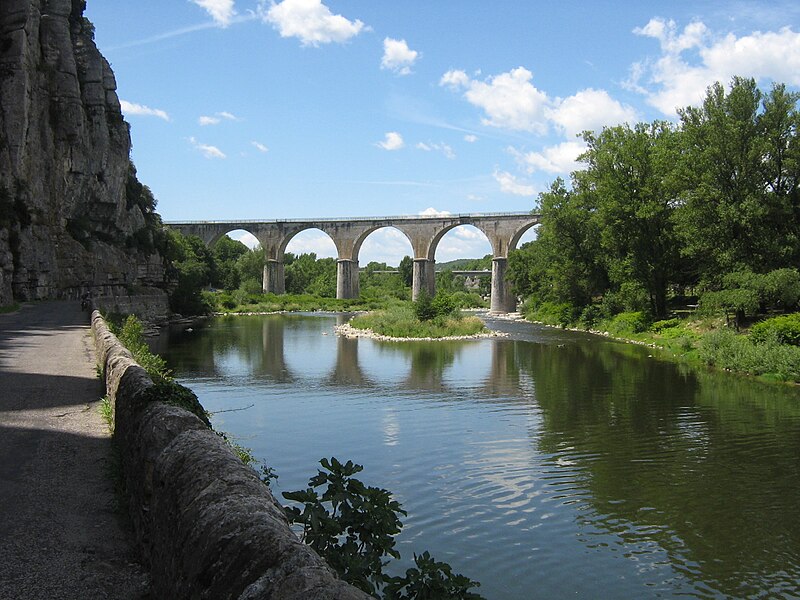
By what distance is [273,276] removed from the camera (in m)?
71.1

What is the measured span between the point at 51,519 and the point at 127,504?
0.46 meters

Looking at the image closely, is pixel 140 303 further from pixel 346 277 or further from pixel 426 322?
pixel 346 277

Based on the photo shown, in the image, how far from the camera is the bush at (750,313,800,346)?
67.5 ft

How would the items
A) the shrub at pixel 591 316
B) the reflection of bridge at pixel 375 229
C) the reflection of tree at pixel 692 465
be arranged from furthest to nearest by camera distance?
1. the reflection of bridge at pixel 375 229
2. the shrub at pixel 591 316
3. the reflection of tree at pixel 692 465

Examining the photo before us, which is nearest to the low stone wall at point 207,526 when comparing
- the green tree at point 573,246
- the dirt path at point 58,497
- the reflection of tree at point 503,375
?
the dirt path at point 58,497

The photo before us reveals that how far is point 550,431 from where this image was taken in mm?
12430

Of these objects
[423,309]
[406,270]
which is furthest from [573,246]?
[406,270]

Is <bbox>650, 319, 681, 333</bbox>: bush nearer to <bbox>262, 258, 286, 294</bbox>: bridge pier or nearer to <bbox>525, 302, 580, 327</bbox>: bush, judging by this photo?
<bbox>525, 302, 580, 327</bbox>: bush

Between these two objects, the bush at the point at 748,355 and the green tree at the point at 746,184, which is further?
the green tree at the point at 746,184

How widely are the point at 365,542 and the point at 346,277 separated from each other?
6466cm

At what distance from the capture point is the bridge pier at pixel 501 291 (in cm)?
5928

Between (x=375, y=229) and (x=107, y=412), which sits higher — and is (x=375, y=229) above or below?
above

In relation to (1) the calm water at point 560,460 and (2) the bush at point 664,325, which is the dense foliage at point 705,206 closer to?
(2) the bush at point 664,325

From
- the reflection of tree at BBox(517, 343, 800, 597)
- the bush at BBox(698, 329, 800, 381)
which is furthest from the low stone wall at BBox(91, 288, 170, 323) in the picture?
the bush at BBox(698, 329, 800, 381)
